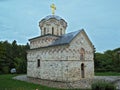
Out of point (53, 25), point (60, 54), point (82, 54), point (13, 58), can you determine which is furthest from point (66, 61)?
point (13, 58)

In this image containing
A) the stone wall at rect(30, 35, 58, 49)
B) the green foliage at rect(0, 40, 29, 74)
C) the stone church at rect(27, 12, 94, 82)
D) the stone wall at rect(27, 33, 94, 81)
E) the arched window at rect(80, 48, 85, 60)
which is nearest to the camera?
the stone wall at rect(27, 33, 94, 81)

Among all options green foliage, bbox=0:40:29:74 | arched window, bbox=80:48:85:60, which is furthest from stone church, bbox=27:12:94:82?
green foliage, bbox=0:40:29:74

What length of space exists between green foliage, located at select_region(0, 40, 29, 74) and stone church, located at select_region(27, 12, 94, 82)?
14.5 metres

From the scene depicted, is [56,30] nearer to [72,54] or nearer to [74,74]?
[72,54]

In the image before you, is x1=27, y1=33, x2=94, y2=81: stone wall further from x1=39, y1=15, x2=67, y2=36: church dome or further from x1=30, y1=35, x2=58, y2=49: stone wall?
x1=39, y1=15, x2=67, y2=36: church dome

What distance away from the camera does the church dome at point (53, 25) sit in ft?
96.4

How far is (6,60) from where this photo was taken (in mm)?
48062

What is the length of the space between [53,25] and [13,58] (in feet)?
79.7

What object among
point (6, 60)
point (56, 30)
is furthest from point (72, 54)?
point (6, 60)

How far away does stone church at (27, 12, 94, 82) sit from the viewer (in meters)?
24.2

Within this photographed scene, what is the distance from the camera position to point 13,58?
50.1 meters

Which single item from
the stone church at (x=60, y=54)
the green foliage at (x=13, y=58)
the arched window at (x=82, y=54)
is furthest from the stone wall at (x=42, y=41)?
the green foliage at (x=13, y=58)

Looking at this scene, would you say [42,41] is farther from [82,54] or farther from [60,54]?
[82,54]

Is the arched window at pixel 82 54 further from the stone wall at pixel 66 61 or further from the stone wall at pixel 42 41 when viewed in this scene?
the stone wall at pixel 42 41
